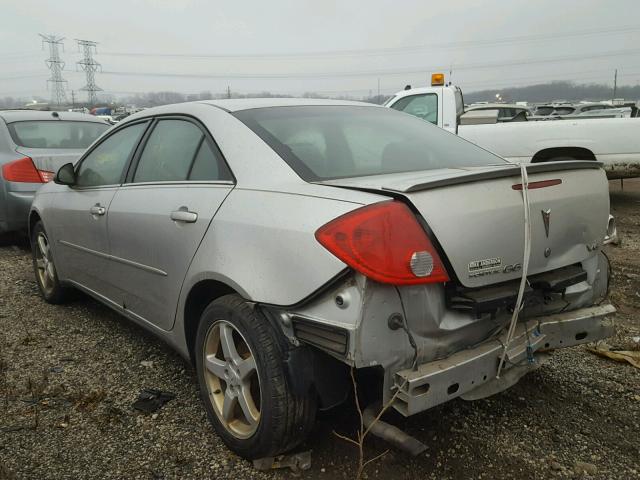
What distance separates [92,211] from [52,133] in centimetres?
391

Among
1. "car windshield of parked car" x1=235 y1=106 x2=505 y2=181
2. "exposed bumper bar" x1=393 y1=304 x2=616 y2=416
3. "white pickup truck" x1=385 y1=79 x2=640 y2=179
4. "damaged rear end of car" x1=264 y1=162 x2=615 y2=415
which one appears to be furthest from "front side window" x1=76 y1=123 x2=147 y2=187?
"white pickup truck" x1=385 y1=79 x2=640 y2=179

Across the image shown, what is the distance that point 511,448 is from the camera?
237 cm

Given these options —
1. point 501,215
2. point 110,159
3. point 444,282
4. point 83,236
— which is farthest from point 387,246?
point 83,236

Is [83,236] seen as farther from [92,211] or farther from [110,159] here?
[110,159]

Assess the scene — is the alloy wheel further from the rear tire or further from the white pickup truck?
the white pickup truck

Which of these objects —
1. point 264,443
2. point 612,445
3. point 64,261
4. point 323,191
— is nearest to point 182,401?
point 264,443

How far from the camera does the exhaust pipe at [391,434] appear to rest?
1.95m

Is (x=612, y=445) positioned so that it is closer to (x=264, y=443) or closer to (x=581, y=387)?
(x=581, y=387)

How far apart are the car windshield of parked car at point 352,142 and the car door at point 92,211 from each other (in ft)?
3.56

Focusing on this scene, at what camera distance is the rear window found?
6.45 metres

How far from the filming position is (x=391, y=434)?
2.00 metres

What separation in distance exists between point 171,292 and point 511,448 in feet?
5.59

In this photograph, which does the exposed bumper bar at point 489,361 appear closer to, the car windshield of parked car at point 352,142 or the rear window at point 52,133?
the car windshield of parked car at point 352,142

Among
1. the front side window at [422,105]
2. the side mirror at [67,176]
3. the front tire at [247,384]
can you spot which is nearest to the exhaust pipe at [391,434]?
the front tire at [247,384]
